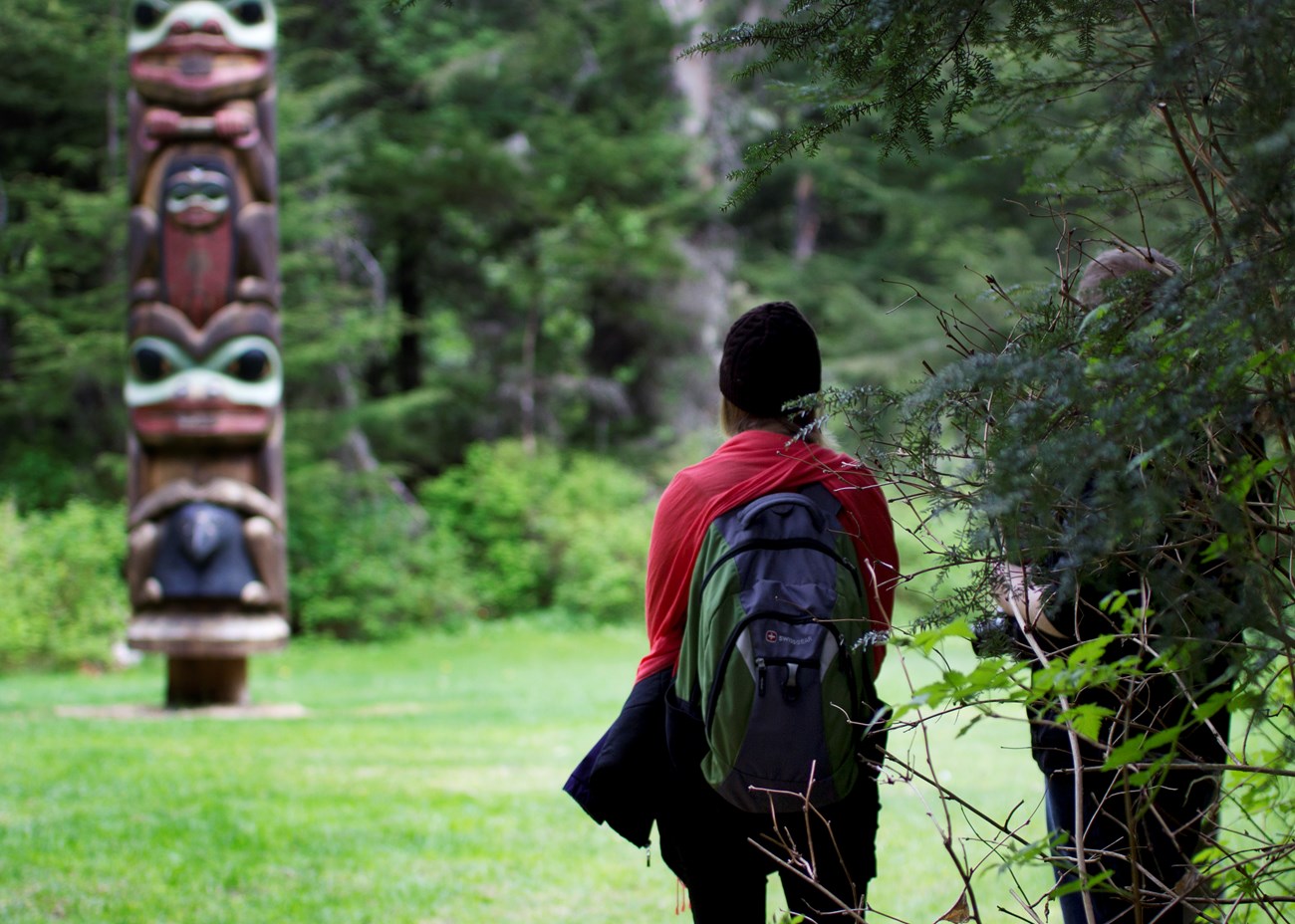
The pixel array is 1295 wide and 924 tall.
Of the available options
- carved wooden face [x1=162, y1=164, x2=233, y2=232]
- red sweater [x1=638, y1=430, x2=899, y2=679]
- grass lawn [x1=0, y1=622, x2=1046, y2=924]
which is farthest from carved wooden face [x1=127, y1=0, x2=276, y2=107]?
red sweater [x1=638, y1=430, x2=899, y2=679]

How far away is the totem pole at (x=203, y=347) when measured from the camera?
30.0ft

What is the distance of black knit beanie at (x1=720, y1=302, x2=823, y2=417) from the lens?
270 centimetres

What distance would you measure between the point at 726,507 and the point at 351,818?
4.16 metres

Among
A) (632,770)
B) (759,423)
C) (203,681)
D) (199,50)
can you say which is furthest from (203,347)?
(632,770)

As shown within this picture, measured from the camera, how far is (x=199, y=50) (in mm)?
9570

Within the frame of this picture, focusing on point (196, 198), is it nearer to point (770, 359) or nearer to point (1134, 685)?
point (770, 359)

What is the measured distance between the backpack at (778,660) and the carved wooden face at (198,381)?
7.36m

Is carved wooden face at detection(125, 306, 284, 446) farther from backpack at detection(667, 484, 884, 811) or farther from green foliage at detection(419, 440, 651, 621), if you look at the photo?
green foliage at detection(419, 440, 651, 621)

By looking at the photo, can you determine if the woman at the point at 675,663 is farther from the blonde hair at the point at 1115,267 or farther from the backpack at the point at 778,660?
the blonde hair at the point at 1115,267

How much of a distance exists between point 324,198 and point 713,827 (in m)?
16.4

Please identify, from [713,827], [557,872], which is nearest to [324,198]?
[557,872]

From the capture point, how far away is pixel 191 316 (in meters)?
9.41

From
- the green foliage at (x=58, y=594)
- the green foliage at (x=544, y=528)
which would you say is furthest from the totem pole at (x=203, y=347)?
the green foliage at (x=544, y=528)

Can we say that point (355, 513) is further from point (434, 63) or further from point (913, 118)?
point (913, 118)
